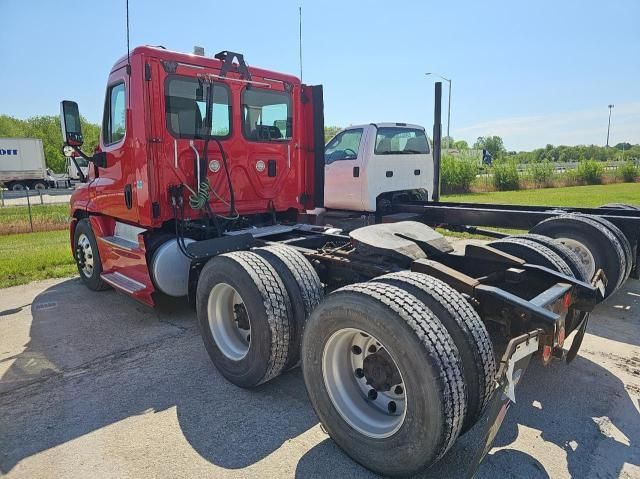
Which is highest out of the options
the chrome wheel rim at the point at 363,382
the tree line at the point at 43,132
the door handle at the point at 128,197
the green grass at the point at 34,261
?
the tree line at the point at 43,132

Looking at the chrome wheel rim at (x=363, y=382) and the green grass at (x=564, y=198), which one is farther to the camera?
the green grass at (x=564, y=198)

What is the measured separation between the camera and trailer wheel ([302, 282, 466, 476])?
7.20 feet

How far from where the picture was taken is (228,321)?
382cm

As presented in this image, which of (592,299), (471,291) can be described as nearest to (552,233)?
(592,299)

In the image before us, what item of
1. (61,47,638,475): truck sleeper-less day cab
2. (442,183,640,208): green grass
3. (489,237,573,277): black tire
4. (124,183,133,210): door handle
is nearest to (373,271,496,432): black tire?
(61,47,638,475): truck sleeper-less day cab

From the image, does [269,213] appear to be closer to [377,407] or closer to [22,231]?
[377,407]

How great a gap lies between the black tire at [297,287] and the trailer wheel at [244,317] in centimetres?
5

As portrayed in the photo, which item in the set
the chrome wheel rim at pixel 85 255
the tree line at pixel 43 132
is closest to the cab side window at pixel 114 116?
the chrome wheel rim at pixel 85 255

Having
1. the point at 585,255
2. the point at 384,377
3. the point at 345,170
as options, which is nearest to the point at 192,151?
the point at 384,377

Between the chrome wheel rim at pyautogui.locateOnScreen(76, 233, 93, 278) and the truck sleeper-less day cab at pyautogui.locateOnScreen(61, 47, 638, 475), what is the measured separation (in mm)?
41

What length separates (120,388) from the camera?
362 centimetres

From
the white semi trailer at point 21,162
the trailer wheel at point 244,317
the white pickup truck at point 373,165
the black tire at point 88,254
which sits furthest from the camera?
the white semi trailer at point 21,162

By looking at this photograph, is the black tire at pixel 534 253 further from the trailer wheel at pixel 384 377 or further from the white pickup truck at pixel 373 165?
the white pickup truck at pixel 373 165

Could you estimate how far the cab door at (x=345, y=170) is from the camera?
8084mm
